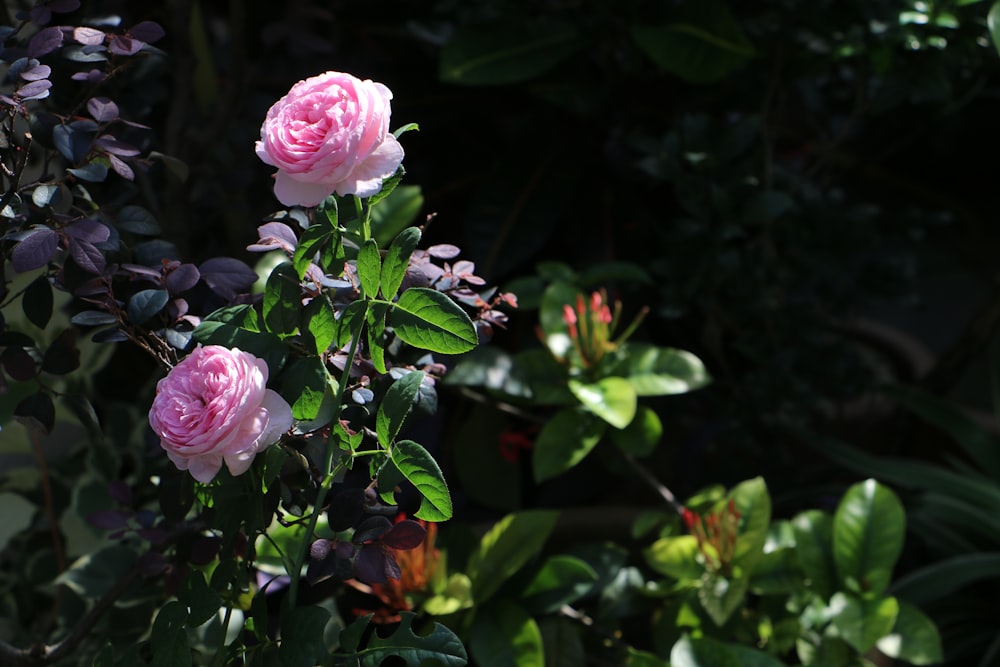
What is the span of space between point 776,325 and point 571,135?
450mm

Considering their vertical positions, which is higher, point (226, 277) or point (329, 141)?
point (329, 141)

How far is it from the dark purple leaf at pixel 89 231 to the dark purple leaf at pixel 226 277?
9 cm

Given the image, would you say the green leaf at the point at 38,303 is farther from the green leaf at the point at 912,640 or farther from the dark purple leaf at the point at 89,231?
the green leaf at the point at 912,640

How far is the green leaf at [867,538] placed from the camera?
97 centimetres

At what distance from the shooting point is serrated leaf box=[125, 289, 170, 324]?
69 centimetres

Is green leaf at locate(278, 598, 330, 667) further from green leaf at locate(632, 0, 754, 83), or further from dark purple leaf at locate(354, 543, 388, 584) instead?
green leaf at locate(632, 0, 754, 83)

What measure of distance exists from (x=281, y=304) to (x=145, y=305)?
11cm

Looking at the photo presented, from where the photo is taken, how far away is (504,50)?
1300mm

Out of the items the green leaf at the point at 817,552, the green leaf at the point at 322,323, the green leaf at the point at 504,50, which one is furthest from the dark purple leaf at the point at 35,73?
the green leaf at the point at 817,552

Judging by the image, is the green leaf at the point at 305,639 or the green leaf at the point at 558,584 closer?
the green leaf at the point at 305,639

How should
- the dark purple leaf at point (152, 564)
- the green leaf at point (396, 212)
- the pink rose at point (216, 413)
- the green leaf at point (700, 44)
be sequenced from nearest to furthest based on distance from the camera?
the pink rose at point (216, 413), the dark purple leaf at point (152, 564), the green leaf at point (396, 212), the green leaf at point (700, 44)

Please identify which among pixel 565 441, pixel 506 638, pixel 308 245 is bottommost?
pixel 506 638

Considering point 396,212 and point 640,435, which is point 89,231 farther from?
point 640,435

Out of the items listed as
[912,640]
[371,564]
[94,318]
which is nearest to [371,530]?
[371,564]
